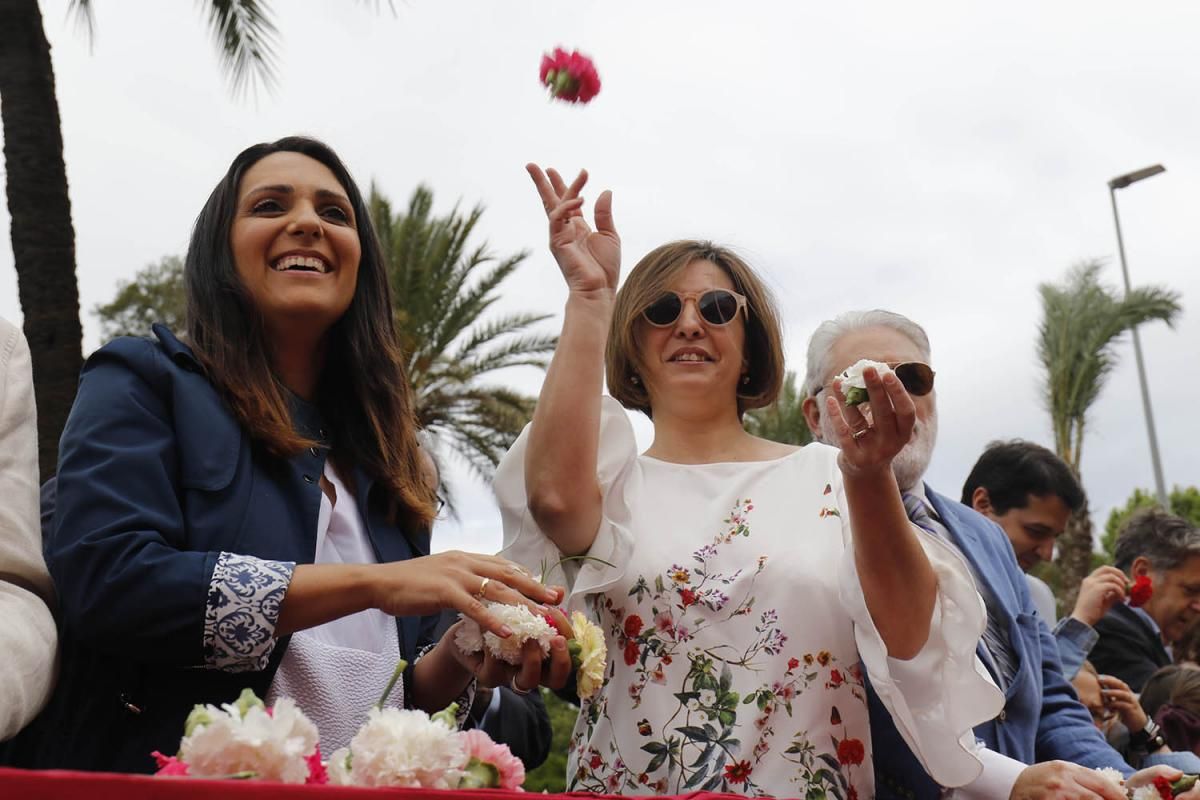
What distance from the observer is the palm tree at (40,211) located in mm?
7352

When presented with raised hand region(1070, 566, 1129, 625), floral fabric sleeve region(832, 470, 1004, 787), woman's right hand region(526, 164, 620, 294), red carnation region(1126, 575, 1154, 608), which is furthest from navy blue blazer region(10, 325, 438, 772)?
red carnation region(1126, 575, 1154, 608)

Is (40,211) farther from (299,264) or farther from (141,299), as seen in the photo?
(141,299)

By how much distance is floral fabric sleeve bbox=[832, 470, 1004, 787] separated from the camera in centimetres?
261

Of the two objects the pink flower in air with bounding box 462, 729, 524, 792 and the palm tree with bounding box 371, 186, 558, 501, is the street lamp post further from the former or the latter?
the pink flower in air with bounding box 462, 729, 524, 792

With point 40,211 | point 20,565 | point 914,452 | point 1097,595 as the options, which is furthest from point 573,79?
point 40,211

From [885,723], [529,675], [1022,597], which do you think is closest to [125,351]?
[529,675]

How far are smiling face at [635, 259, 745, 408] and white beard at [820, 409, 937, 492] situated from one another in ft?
1.35

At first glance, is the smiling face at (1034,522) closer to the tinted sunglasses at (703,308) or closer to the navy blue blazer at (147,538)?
the tinted sunglasses at (703,308)

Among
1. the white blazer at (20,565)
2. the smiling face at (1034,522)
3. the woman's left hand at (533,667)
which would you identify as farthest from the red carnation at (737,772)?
the smiling face at (1034,522)

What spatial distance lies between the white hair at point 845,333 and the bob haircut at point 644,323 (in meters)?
0.26

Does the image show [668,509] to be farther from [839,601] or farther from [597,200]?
[597,200]

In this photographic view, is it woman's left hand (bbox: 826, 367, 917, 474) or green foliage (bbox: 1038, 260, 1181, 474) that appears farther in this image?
green foliage (bbox: 1038, 260, 1181, 474)

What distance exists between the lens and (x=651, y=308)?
3197 mm

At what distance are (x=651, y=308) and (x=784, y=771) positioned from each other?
1199mm
